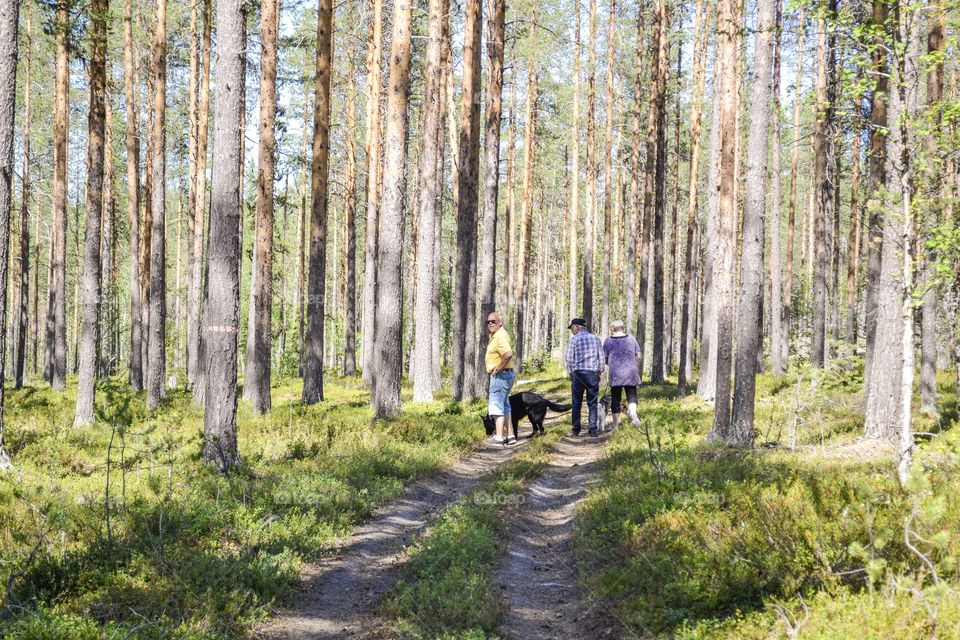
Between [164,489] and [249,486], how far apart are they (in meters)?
0.90

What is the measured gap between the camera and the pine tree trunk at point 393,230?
512 inches

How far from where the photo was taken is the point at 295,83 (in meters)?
30.5

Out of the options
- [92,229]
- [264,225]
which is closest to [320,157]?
[264,225]

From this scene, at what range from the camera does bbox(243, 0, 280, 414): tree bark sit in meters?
15.1

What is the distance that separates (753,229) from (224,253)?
7.32 metres

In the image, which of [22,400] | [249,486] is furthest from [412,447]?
[22,400]

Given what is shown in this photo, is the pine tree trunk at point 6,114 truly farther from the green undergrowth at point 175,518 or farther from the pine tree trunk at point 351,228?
the pine tree trunk at point 351,228

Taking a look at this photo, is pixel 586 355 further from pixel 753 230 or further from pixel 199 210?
pixel 199 210

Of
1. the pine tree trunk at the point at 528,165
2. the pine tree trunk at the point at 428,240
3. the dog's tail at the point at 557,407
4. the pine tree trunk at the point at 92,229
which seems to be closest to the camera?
the pine tree trunk at the point at 92,229

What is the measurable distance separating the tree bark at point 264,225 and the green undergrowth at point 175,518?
386 cm

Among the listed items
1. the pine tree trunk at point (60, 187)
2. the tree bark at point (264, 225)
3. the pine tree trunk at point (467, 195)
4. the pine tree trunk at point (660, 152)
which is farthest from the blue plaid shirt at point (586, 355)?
the pine tree trunk at point (60, 187)

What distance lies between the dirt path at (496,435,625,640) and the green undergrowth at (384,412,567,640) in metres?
0.16

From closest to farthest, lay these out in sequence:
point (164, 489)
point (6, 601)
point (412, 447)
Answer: point (6, 601) < point (164, 489) < point (412, 447)

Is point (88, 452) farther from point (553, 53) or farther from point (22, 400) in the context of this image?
point (553, 53)
